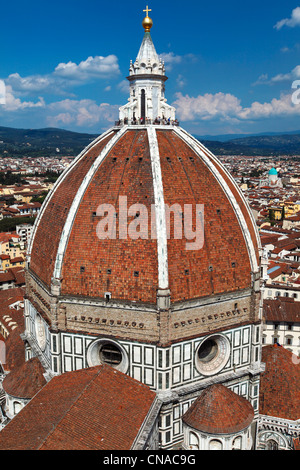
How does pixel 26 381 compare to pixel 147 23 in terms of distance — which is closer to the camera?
pixel 26 381

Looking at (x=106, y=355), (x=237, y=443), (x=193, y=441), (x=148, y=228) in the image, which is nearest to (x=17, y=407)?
(x=106, y=355)

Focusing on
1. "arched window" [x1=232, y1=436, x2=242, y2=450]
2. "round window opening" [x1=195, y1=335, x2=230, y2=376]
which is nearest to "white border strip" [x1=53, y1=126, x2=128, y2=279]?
"round window opening" [x1=195, y1=335, x2=230, y2=376]

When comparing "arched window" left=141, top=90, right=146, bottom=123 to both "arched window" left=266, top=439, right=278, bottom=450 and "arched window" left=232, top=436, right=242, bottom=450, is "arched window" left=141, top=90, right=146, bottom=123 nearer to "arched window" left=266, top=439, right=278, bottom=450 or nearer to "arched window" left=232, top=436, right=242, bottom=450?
"arched window" left=232, top=436, right=242, bottom=450

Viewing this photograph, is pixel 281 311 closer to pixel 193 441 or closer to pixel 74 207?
pixel 193 441

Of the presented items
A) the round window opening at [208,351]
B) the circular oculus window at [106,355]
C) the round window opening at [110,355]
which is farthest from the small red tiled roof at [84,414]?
the round window opening at [208,351]

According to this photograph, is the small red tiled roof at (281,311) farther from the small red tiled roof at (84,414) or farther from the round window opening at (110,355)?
the small red tiled roof at (84,414)
